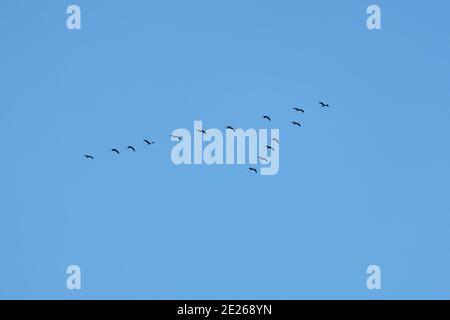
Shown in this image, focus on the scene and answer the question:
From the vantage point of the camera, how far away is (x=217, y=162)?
15.3 metres
